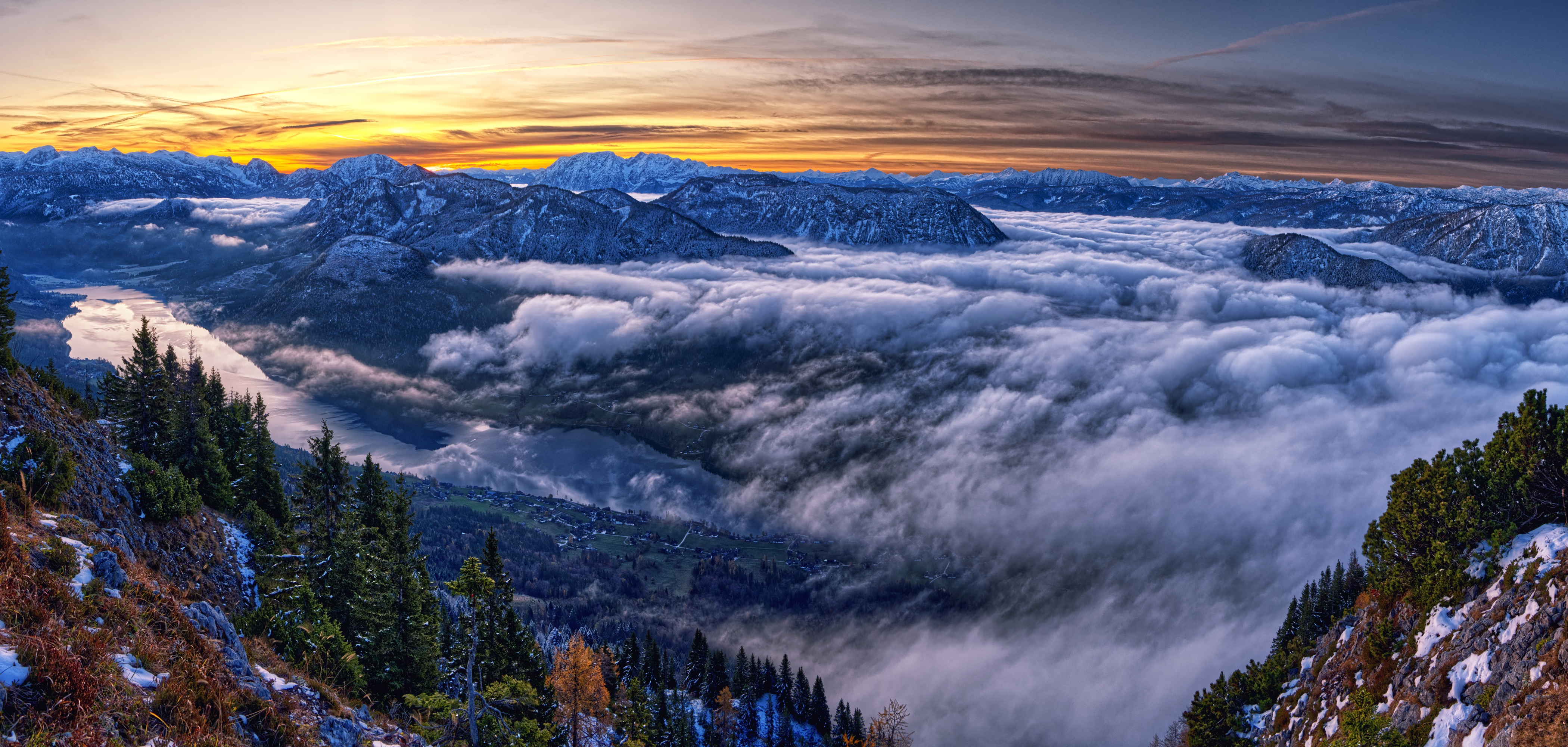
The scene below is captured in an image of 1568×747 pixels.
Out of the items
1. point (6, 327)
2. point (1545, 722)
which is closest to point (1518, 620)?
point (1545, 722)

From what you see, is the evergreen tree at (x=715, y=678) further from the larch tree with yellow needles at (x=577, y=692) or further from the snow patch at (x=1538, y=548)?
the snow patch at (x=1538, y=548)

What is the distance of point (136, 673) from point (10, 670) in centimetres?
362

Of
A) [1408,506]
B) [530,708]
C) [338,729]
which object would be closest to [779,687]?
[530,708]

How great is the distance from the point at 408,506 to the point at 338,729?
35639 mm

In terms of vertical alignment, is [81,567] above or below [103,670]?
below

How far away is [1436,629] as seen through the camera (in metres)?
47.7

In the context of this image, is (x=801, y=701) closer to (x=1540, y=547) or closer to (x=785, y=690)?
(x=785, y=690)

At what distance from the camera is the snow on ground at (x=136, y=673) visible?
16047 mm

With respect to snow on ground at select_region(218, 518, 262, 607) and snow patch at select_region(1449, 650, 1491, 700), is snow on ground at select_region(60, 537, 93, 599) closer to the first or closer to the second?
snow on ground at select_region(218, 518, 262, 607)

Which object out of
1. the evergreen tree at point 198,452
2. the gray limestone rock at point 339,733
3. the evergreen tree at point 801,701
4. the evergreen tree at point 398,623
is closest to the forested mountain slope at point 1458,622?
the gray limestone rock at point 339,733

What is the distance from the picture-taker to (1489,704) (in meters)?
38.1

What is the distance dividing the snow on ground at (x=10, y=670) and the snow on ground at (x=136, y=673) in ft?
7.74

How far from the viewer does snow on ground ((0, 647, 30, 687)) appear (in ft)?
42.5

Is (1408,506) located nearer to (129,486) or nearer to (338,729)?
(338,729)
